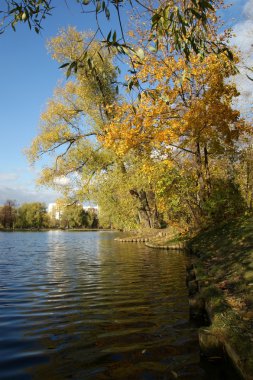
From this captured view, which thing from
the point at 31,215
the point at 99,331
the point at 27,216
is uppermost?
the point at 31,215

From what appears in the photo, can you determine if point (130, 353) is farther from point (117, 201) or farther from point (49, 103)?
point (117, 201)

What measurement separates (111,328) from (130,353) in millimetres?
1558

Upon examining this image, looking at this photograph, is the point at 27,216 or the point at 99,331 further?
the point at 27,216

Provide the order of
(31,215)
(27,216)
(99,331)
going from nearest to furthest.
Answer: (99,331), (27,216), (31,215)

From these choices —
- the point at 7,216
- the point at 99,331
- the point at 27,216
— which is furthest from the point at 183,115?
the point at 7,216

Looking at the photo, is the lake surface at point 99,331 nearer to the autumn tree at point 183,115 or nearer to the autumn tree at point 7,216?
the autumn tree at point 183,115

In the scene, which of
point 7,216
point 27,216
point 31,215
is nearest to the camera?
point 7,216

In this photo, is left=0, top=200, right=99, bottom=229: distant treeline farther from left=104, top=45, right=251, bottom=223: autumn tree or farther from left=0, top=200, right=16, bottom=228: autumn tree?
left=104, top=45, right=251, bottom=223: autumn tree

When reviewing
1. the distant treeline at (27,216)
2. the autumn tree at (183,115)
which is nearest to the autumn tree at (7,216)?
the distant treeline at (27,216)

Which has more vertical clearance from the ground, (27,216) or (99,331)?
(27,216)

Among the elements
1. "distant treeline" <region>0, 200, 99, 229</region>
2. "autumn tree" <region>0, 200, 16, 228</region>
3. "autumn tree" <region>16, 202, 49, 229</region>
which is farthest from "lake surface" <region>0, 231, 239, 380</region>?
"autumn tree" <region>0, 200, 16, 228</region>

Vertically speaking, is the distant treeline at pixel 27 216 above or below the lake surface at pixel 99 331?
above

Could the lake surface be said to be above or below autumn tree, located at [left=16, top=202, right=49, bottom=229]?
below

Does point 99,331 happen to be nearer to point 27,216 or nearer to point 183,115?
point 183,115
